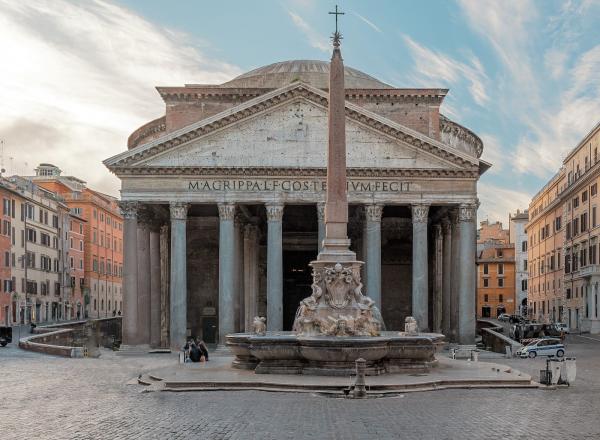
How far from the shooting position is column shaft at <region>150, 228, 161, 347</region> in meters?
46.2

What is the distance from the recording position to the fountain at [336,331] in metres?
21.6

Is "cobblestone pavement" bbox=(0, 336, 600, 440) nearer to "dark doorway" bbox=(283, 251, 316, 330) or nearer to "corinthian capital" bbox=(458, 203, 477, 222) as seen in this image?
"corinthian capital" bbox=(458, 203, 477, 222)

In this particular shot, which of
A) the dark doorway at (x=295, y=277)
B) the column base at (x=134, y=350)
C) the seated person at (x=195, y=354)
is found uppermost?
the dark doorway at (x=295, y=277)

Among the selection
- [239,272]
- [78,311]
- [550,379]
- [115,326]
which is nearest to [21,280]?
[115,326]

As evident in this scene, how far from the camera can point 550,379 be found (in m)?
21.9

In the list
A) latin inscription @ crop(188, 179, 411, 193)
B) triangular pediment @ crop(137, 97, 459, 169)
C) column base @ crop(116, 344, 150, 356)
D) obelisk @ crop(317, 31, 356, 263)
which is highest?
triangular pediment @ crop(137, 97, 459, 169)

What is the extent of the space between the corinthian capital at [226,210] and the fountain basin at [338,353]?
19.0 meters

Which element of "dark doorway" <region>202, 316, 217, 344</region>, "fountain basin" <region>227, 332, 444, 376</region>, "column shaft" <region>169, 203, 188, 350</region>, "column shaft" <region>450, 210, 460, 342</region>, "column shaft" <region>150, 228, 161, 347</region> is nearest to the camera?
"fountain basin" <region>227, 332, 444, 376</region>

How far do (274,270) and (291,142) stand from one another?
6.20m

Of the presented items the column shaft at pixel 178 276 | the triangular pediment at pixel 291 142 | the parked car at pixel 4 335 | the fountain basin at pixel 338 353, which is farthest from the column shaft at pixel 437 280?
the fountain basin at pixel 338 353

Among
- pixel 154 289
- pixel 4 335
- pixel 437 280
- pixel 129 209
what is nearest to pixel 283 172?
pixel 129 209

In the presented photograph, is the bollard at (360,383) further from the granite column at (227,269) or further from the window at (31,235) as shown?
the window at (31,235)

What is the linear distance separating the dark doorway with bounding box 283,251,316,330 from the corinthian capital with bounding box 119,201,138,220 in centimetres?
1610

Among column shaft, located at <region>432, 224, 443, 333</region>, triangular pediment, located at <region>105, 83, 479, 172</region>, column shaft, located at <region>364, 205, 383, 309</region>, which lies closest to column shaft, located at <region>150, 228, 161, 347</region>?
triangular pediment, located at <region>105, 83, 479, 172</region>
